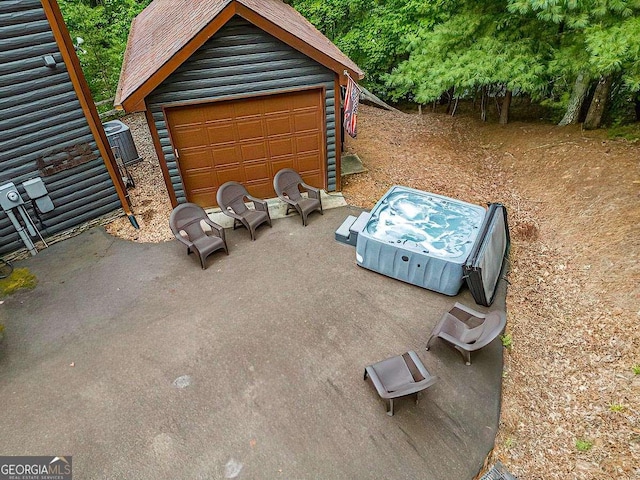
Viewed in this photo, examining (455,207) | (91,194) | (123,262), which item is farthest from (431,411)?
(91,194)

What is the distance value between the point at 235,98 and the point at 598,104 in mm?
10116

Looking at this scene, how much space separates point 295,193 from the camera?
9.58 metres

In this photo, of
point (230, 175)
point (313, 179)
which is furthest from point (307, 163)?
point (230, 175)

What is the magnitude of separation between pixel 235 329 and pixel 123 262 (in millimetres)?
3385

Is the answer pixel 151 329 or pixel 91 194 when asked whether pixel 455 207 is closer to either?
pixel 151 329

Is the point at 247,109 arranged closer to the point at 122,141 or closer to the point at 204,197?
the point at 204,197

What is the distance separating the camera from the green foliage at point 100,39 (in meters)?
13.6

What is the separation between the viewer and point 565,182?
981cm

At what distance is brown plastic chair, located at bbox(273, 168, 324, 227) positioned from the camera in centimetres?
905

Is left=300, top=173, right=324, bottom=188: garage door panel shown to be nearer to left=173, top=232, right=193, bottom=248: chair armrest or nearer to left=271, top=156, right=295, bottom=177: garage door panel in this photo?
left=271, top=156, right=295, bottom=177: garage door panel

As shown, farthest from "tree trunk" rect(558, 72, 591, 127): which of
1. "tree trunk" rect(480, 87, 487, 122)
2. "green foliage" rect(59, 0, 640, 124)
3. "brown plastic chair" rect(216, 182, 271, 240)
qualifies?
"brown plastic chair" rect(216, 182, 271, 240)

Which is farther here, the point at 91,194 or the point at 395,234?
the point at 91,194

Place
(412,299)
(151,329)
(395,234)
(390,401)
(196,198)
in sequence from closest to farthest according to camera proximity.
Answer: (390,401) < (151,329) < (412,299) < (395,234) < (196,198)

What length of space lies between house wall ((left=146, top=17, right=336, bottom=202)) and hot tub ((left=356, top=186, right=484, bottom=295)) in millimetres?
3452
